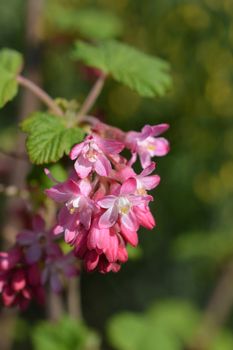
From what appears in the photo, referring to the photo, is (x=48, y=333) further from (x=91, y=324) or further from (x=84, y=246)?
(x=91, y=324)

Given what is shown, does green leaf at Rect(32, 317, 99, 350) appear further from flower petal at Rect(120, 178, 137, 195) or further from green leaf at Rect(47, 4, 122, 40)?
green leaf at Rect(47, 4, 122, 40)

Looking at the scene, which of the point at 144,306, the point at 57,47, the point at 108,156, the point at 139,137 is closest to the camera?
the point at 108,156

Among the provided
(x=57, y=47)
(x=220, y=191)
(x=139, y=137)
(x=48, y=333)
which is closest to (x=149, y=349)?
(x=48, y=333)

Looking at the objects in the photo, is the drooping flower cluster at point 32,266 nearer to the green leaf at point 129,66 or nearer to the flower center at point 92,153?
the flower center at point 92,153

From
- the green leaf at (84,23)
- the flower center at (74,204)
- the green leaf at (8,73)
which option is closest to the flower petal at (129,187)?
the flower center at (74,204)

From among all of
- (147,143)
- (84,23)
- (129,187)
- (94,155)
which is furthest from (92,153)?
(84,23)

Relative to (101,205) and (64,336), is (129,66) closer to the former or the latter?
(101,205)
